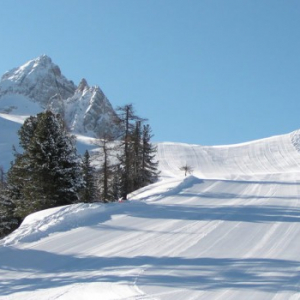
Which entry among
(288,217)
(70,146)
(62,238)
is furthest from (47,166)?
(288,217)

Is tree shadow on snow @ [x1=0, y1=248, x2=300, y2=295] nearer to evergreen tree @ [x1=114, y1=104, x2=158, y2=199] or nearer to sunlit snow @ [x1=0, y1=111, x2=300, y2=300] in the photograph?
sunlit snow @ [x1=0, y1=111, x2=300, y2=300]

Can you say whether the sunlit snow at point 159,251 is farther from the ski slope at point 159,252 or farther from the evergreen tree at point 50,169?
the evergreen tree at point 50,169

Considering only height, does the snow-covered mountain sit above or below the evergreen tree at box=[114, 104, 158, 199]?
below

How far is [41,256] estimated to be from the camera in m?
9.41

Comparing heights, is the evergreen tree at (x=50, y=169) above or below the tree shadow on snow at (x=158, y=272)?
above

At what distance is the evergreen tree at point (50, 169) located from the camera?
21.6 meters

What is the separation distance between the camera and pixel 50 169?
2172 cm

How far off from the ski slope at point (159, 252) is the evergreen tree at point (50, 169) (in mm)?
5579

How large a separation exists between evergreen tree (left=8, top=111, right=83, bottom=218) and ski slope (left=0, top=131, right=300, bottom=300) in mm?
5579

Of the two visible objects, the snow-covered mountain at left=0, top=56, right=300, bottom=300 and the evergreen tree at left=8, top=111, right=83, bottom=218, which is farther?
the evergreen tree at left=8, top=111, right=83, bottom=218

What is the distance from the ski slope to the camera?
6949 millimetres

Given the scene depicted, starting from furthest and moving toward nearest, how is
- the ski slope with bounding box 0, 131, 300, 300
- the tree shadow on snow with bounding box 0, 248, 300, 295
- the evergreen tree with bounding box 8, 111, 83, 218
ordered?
1. the evergreen tree with bounding box 8, 111, 83, 218
2. the tree shadow on snow with bounding box 0, 248, 300, 295
3. the ski slope with bounding box 0, 131, 300, 300

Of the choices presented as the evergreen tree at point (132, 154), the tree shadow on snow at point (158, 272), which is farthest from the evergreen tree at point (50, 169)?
the tree shadow on snow at point (158, 272)

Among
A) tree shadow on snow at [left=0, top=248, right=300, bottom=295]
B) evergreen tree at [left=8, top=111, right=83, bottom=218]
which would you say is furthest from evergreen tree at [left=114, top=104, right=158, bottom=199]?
tree shadow on snow at [left=0, top=248, right=300, bottom=295]
